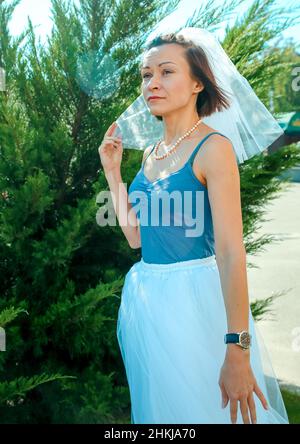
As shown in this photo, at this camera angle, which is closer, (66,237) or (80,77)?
(66,237)

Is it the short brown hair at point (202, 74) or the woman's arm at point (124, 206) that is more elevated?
the short brown hair at point (202, 74)

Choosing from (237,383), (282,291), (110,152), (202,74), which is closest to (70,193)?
(110,152)

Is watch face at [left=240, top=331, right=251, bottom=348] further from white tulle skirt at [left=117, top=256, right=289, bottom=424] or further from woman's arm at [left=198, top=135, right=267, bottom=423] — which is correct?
white tulle skirt at [left=117, top=256, right=289, bottom=424]

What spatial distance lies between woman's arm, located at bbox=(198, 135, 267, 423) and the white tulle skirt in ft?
0.57

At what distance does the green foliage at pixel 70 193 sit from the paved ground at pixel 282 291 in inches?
37.1

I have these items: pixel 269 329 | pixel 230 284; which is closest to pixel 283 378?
pixel 269 329

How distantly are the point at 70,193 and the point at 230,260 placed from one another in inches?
74.2

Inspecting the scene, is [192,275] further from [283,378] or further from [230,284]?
[283,378]

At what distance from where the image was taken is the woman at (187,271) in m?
1.79

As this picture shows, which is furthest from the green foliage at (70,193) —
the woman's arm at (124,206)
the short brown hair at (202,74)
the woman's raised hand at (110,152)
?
the short brown hair at (202,74)

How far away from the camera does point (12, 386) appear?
288cm

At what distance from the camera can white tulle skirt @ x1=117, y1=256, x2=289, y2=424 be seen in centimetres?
190

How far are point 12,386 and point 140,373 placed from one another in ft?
3.54

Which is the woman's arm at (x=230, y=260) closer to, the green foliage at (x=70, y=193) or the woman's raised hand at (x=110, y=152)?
the woman's raised hand at (x=110, y=152)
